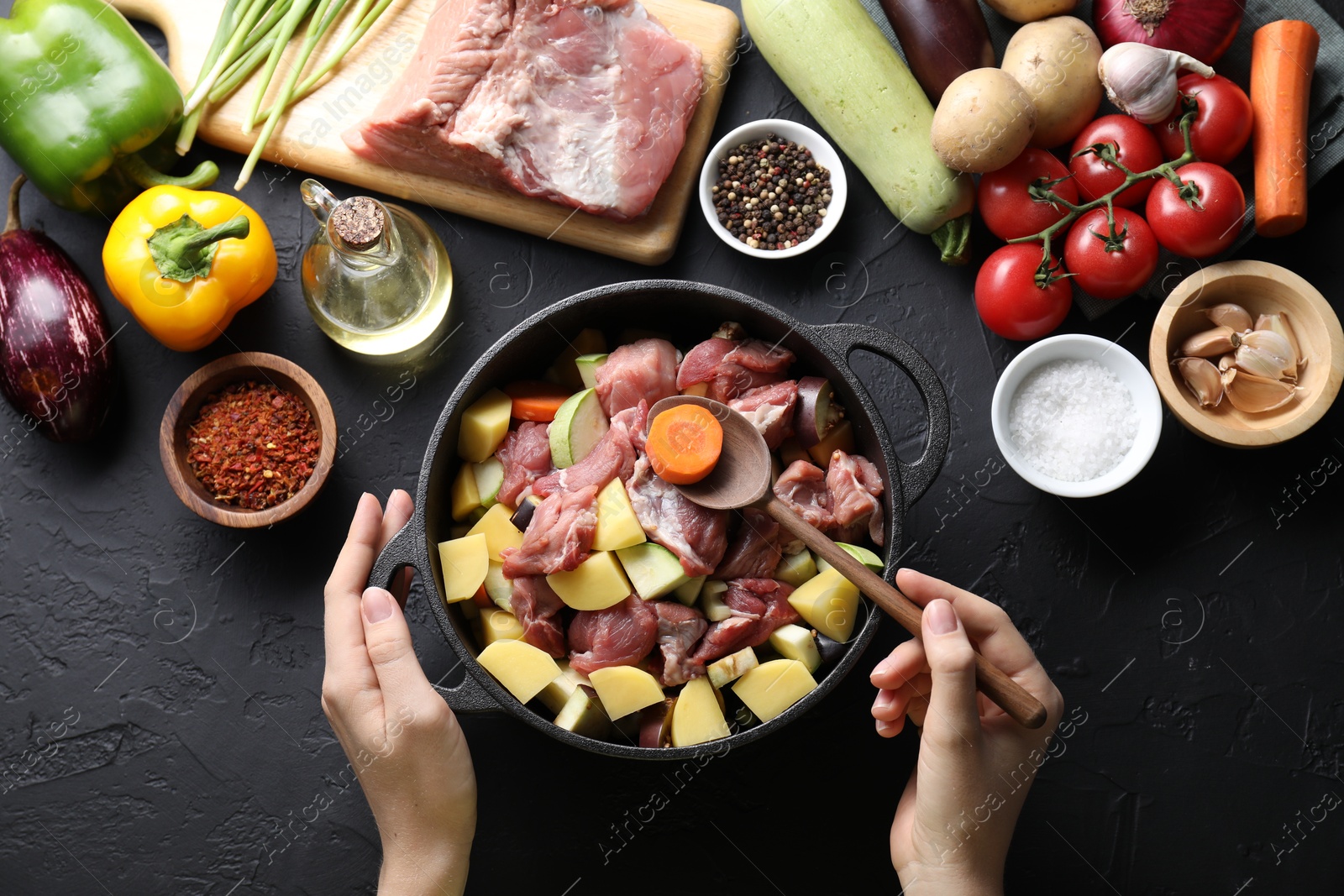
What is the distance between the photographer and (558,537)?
7.28ft

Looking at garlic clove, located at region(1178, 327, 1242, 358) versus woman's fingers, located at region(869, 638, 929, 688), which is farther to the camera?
garlic clove, located at region(1178, 327, 1242, 358)

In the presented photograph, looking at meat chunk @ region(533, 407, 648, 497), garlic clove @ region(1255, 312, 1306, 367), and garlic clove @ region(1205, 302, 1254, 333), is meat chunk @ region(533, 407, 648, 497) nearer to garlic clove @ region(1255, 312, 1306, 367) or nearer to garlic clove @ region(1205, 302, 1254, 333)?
garlic clove @ region(1205, 302, 1254, 333)

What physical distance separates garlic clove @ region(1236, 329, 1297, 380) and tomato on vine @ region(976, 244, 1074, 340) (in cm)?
49

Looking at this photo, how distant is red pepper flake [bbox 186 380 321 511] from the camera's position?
2654 mm

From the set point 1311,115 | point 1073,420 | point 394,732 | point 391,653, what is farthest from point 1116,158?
point 394,732

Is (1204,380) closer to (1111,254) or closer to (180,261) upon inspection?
(1111,254)

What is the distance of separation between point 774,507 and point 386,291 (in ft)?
4.58

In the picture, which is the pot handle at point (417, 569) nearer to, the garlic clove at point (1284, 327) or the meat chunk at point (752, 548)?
the meat chunk at point (752, 548)

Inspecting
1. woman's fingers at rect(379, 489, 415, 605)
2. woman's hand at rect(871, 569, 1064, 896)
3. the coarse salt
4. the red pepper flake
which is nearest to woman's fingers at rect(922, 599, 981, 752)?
woman's hand at rect(871, 569, 1064, 896)

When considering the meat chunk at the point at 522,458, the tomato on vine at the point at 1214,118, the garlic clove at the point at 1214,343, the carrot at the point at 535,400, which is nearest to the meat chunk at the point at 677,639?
the meat chunk at the point at 522,458

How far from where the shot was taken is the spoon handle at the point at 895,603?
2004 mm

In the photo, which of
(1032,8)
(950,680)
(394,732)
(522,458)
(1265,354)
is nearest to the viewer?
(950,680)

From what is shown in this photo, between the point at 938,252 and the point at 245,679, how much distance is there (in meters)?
2.58

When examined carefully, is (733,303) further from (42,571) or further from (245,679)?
(42,571)
